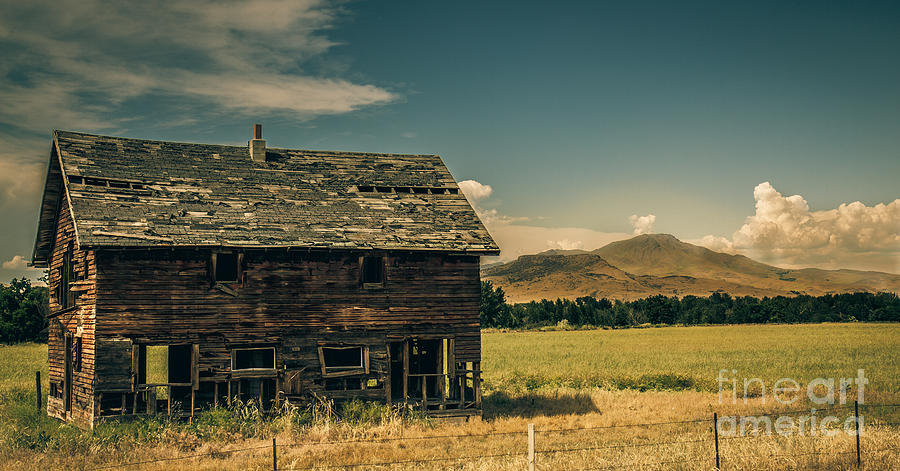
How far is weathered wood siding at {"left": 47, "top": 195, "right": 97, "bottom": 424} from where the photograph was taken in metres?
18.7

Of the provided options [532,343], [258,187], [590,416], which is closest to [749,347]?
[532,343]

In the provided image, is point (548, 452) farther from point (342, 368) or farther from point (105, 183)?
point (105, 183)

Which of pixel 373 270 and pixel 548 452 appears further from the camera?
pixel 373 270

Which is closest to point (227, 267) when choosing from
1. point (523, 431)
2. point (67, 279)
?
point (67, 279)

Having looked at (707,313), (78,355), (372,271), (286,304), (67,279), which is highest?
(372,271)

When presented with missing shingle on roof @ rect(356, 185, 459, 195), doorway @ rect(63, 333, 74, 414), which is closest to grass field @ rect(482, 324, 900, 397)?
missing shingle on roof @ rect(356, 185, 459, 195)

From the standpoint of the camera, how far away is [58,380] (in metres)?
22.4

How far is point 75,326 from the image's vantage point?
20344mm

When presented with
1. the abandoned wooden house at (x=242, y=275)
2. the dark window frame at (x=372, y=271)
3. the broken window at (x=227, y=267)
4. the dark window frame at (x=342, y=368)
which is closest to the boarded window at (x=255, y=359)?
the abandoned wooden house at (x=242, y=275)

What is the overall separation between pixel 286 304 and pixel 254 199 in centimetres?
355

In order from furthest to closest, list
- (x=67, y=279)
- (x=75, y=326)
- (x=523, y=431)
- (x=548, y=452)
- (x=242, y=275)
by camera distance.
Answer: (x=67, y=279)
(x=75, y=326)
(x=242, y=275)
(x=523, y=431)
(x=548, y=452)

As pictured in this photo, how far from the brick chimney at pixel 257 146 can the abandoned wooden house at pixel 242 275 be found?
0.04 meters

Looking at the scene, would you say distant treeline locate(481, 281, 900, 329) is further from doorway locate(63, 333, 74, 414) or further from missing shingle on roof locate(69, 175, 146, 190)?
missing shingle on roof locate(69, 175, 146, 190)

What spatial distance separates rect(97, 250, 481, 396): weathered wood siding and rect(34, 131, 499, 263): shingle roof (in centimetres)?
55
